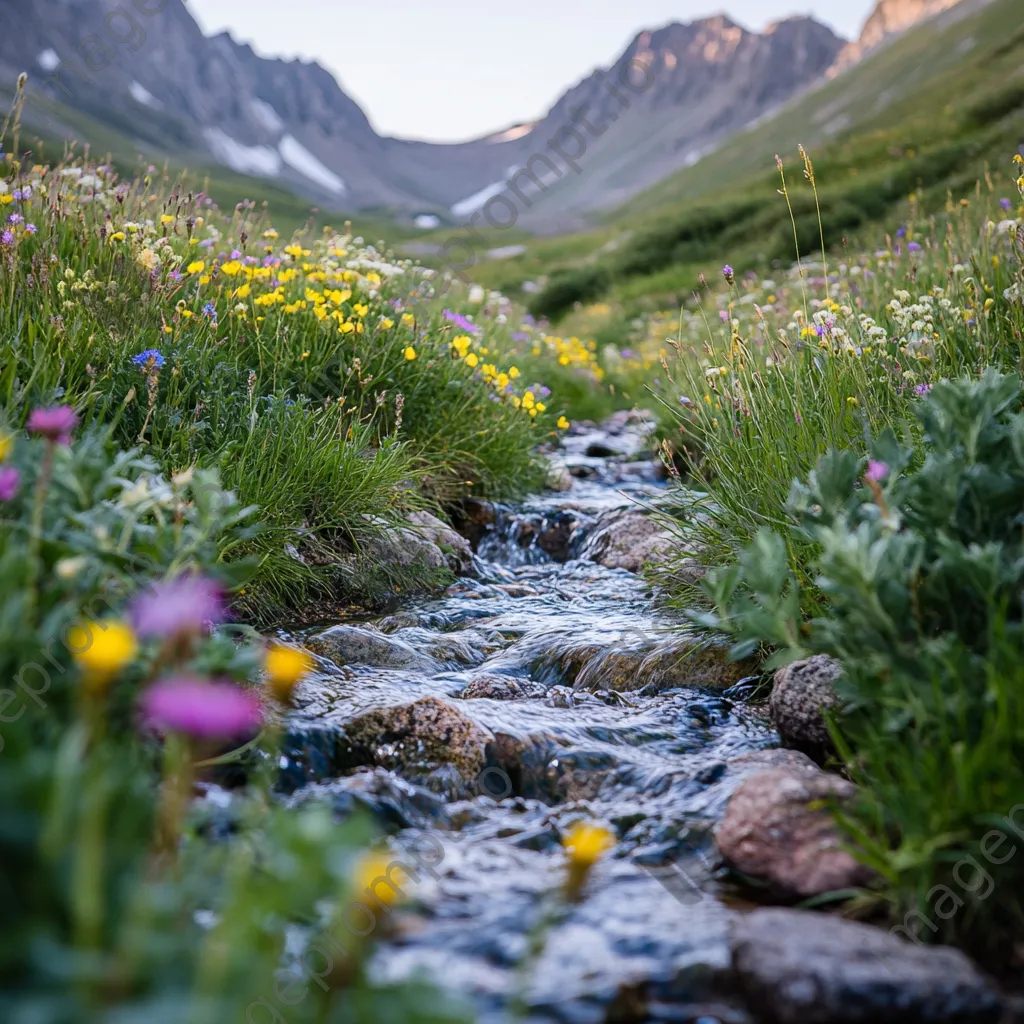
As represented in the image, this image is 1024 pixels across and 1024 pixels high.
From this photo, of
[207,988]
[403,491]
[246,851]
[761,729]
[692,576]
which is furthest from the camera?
[403,491]

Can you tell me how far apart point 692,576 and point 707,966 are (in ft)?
8.77

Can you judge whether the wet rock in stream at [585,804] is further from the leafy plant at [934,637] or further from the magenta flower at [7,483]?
the magenta flower at [7,483]

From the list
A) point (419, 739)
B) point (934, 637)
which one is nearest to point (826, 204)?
point (934, 637)

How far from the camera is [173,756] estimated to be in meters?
1.48

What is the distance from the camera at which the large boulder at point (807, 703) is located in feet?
9.50

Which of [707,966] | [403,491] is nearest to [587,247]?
[403,491]

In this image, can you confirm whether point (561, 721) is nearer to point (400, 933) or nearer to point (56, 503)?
point (400, 933)

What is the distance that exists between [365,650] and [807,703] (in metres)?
1.98

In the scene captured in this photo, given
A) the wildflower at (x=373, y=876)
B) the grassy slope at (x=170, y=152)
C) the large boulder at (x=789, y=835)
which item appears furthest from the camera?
the grassy slope at (x=170, y=152)

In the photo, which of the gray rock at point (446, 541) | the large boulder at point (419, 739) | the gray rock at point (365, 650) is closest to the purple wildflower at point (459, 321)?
the gray rock at point (446, 541)

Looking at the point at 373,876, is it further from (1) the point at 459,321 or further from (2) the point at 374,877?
(1) the point at 459,321

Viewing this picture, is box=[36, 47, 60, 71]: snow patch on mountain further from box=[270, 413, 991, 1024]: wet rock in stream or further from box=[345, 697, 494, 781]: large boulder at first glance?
box=[345, 697, 494, 781]: large boulder

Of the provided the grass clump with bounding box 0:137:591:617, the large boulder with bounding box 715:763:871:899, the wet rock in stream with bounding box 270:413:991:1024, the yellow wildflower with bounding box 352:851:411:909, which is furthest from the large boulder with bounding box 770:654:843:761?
the grass clump with bounding box 0:137:591:617

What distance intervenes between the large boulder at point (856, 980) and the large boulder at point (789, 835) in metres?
0.27
